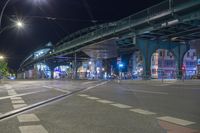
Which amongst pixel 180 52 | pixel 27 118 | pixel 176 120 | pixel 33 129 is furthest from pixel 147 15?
pixel 33 129

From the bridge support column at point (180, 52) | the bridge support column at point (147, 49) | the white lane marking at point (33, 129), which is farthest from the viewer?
the bridge support column at point (180, 52)

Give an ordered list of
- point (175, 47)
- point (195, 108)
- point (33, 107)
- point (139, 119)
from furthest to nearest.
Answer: point (175, 47) → point (33, 107) → point (195, 108) → point (139, 119)

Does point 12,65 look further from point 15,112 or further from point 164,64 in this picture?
point 15,112

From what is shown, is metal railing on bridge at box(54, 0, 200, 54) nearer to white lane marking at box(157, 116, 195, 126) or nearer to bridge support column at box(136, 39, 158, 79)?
bridge support column at box(136, 39, 158, 79)

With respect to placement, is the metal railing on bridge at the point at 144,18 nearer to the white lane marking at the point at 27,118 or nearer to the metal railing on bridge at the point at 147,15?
the metal railing on bridge at the point at 147,15

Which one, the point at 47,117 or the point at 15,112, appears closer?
the point at 47,117

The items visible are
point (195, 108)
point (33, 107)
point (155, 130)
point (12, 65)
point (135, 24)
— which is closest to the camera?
point (155, 130)

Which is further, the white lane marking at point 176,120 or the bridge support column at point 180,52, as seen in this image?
the bridge support column at point 180,52

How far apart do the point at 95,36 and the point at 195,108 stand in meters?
48.2

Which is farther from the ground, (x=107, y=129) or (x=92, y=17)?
(x=92, y=17)

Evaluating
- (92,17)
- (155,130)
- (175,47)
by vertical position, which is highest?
(92,17)

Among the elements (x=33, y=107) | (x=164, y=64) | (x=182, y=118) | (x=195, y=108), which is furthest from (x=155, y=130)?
(x=164, y=64)

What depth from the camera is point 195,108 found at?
450 inches

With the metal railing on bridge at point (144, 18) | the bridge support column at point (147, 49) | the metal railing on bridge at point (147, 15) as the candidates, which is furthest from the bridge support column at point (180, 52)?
the metal railing on bridge at point (147, 15)
